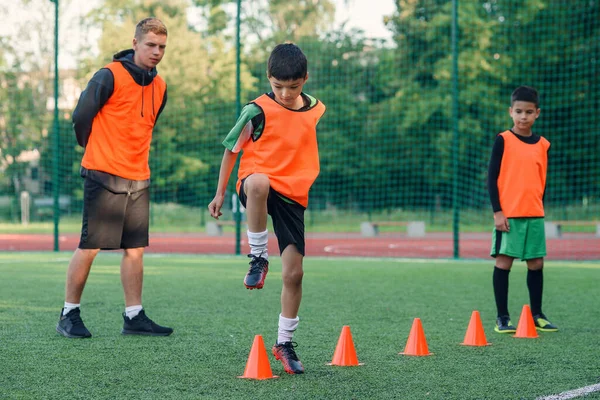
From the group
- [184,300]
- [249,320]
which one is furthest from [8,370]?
[184,300]

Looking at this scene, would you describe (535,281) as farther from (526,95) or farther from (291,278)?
(291,278)

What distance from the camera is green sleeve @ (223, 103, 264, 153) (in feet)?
14.1

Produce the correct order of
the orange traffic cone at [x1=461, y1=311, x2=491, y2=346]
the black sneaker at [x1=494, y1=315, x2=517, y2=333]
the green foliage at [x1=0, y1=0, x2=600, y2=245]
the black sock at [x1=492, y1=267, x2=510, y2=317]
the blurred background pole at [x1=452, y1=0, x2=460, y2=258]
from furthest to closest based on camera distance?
the green foliage at [x1=0, y1=0, x2=600, y2=245] → the blurred background pole at [x1=452, y1=0, x2=460, y2=258] → the black sock at [x1=492, y1=267, x2=510, y2=317] → the black sneaker at [x1=494, y1=315, x2=517, y2=333] → the orange traffic cone at [x1=461, y1=311, x2=491, y2=346]

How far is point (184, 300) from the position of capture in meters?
7.62

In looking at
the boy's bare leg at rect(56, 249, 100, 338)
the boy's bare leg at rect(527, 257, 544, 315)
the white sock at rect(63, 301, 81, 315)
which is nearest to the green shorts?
the boy's bare leg at rect(527, 257, 544, 315)

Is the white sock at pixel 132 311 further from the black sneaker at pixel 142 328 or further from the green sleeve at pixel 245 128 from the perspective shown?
the green sleeve at pixel 245 128

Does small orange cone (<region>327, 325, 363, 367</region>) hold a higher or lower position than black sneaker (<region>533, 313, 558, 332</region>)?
higher

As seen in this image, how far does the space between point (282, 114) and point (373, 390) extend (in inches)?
57.2

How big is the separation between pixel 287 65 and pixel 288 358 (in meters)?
1.47

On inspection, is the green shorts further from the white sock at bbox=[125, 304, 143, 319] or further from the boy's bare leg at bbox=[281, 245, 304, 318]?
the white sock at bbox=[125, 304, 143, 319]

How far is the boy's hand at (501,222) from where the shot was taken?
616 cm

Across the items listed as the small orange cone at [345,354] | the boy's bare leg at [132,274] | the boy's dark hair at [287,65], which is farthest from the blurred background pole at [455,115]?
the boy's dark hair at [287,65]

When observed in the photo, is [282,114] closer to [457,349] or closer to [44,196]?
[457,349]

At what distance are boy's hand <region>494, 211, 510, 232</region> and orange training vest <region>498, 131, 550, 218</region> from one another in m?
0.06
